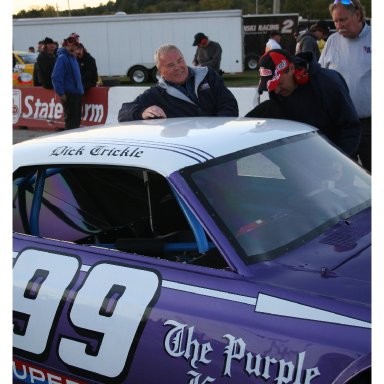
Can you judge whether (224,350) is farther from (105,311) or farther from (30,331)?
(30,331)

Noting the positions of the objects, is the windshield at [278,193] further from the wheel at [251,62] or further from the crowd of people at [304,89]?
the wheel at [251,62]

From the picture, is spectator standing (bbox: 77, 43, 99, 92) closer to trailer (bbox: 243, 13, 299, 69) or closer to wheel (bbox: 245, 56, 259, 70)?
trailer (bbox: 243, 13, 299, 69)

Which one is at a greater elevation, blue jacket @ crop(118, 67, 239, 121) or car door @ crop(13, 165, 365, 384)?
blue jacket @ crop(118, 67, 239, 121)

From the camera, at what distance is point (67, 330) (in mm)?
2287

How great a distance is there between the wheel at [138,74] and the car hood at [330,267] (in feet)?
Result: 79.1

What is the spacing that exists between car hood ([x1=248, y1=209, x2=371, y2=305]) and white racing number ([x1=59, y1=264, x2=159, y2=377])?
0.43m

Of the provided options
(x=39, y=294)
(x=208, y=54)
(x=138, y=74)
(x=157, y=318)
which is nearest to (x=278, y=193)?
(x=157, y=318)

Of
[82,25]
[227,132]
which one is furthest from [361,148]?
[82,25]

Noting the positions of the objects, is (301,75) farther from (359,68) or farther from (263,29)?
(263,29)

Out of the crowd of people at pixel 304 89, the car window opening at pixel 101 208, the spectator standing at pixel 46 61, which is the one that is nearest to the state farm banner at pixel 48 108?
the spectator standing at pixel 46 61

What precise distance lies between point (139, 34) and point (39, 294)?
2392cm

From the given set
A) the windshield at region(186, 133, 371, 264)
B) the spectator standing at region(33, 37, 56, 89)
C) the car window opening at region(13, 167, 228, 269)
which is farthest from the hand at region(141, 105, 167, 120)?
the spectator standing at region(33, 37, 56, 89)

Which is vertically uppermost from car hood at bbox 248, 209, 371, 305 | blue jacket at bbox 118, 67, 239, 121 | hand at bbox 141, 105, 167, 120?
blue jacket at bbox 118, 67, 239, 121

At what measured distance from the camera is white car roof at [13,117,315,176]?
7.99 ft
